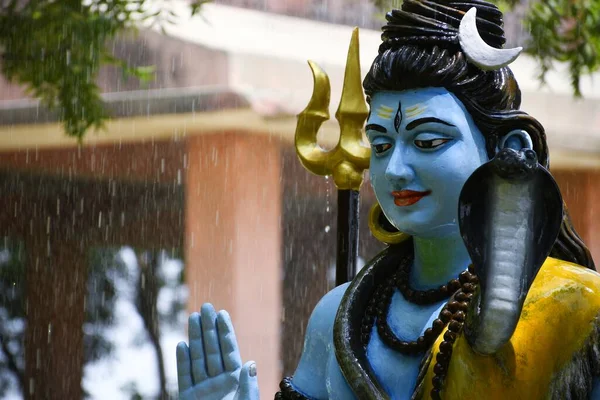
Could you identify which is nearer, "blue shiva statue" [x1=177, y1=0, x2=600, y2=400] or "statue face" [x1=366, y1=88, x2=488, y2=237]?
"blue shiva statue" [x1=177, y1=0, x2=600, y2=400]

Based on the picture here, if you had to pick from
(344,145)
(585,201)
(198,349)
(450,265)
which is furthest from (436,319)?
(585,201)

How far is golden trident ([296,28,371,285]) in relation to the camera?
8.77 ft

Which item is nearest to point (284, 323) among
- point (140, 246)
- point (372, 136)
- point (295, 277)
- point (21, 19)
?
point (295, 277)

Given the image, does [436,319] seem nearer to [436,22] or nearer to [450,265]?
[450,265]

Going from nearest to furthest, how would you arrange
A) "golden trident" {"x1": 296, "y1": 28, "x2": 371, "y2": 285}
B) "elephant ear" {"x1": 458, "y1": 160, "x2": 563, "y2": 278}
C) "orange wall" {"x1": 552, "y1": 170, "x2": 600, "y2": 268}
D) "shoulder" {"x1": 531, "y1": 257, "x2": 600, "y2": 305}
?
1. "elephant ear" {"x1": 458, "y1": 160, "x2": 563, "y2": 278}
2. "shoulder" {"x1": 531, "y1": 257, "x2": 600, "y2": 305}
3. "golden trident" {"x1": 296, "y1": 28, "x2": 371, "y2": 285}
4. "orange wall" {"x1": 552, "y1": 170, "x2": 600, "y2": 268}

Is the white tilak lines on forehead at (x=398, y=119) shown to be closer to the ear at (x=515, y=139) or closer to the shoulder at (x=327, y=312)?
the ear at (x=515, y=139)

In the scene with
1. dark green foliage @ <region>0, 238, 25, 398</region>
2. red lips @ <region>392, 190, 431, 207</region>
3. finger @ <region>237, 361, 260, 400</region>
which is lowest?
dark green foliage @ <region>0, 238, 25, 398</region>

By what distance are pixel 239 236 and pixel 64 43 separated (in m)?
1.11

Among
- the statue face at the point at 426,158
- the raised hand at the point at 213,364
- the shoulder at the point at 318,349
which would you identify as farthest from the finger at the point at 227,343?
the statue face at the point at 426,158

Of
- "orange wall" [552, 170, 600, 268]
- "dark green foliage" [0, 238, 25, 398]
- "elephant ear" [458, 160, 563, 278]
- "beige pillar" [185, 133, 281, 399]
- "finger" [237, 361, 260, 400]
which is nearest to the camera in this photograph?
"elephant ear" [458, 160, 563, 278]

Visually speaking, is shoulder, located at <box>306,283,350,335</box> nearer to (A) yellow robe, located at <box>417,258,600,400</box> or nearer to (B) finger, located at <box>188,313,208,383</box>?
(B) finger, located at <box>188,313,208,383</box>

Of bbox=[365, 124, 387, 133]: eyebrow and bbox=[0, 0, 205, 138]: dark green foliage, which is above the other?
bbox=[365, 124, 387, 133]: eyebrow

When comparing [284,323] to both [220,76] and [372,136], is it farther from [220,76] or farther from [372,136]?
[372,136]

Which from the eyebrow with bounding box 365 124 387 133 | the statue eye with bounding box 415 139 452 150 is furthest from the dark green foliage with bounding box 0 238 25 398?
the statue eye with bounding box 415 139 452 150
